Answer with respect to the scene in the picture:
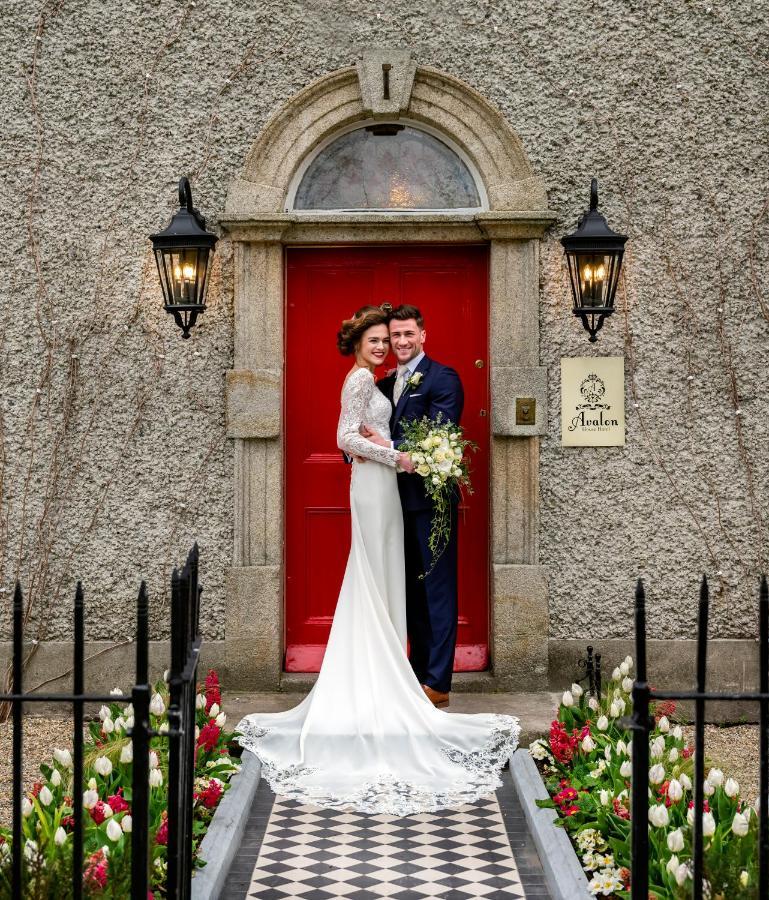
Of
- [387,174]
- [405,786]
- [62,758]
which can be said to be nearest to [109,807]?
[62,758]

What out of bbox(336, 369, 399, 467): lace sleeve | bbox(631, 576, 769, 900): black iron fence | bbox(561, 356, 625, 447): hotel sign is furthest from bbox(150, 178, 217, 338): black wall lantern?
→ bbox(631, 576, 769, 900): black iron fence

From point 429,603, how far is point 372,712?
87 cm

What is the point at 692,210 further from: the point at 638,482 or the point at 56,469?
the point at 56,469

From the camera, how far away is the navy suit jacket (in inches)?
258

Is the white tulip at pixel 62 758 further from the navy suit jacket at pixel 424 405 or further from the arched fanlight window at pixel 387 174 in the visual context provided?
the arched fanlight window at pixel 387 174

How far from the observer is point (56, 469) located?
7.01m

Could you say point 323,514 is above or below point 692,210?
below

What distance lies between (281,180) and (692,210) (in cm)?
238

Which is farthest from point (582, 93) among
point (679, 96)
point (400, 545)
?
point (400, 545)

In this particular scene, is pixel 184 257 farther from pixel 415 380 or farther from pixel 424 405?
pixel 424 405

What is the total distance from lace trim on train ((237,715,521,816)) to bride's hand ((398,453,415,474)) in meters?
1.41

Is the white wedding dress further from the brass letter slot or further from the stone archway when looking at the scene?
the brass letter slot

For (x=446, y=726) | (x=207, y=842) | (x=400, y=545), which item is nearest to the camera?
(x=207, y=842)

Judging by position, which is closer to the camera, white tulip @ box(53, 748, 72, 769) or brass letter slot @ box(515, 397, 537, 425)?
white tulip @ box(53, 748, 72, 769)
